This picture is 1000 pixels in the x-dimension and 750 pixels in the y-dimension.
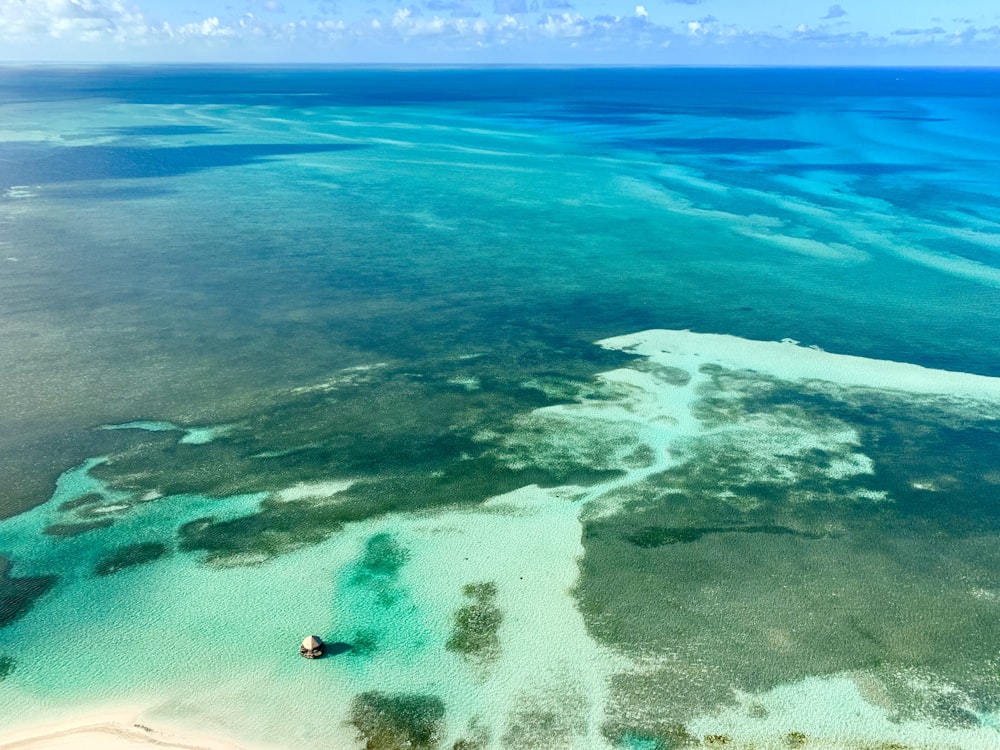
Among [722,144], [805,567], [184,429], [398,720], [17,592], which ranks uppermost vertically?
[722,144]

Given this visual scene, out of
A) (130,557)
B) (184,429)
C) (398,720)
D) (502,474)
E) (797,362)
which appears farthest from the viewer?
(797,362)

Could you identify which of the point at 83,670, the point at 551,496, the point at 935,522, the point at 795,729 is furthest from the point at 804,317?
the point at 83,670

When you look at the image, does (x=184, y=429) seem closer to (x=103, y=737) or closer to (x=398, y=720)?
(x=103, y=737)

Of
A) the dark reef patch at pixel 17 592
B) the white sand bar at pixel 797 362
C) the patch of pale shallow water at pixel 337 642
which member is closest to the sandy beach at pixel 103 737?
the patch of pale shallow water at pixel 337 642

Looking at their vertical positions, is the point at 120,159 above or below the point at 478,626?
above

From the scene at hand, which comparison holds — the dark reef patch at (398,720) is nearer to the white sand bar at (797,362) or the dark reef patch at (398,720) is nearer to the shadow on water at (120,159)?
the white sand bar at (797,362)

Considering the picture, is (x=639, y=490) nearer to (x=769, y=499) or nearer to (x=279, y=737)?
(x=769, y=499)

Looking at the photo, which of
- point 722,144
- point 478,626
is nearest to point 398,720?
point 478,626
